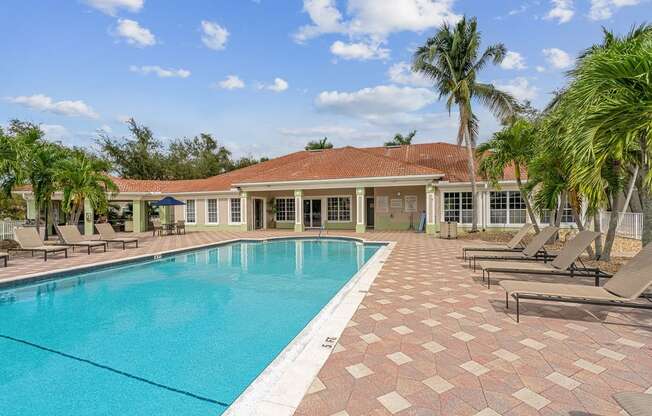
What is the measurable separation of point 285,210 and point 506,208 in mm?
14844

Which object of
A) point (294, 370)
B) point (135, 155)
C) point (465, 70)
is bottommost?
point (294, 370)

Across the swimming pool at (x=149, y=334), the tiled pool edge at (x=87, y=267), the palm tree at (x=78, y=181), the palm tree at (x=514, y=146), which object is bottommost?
the swimming pool at (x=149, y=334)

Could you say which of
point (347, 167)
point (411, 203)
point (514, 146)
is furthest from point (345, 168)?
point (514, 146)

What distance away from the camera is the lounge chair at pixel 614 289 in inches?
171

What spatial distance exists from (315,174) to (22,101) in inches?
1347

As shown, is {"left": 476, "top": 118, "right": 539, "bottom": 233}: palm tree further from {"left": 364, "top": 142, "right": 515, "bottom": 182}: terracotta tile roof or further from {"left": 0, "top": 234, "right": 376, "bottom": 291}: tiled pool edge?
{"left": 0, "top": 234, "right": 376, "bottom": 291}: tiled pool edge

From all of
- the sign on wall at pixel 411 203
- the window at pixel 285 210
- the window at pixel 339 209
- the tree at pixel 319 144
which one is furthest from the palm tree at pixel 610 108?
the tree at pixel 319 144

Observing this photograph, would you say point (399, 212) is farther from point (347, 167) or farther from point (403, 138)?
point (403, 138)

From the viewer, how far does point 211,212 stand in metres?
24.3

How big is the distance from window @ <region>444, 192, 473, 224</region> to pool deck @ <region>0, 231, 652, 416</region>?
14439 mm

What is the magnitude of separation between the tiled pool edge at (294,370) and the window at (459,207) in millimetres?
15718

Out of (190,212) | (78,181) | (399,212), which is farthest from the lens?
(190,212)

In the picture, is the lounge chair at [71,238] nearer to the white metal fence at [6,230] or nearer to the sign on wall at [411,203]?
the white metal fence at [6,230]

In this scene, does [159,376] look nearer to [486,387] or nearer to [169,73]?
[486,387]
